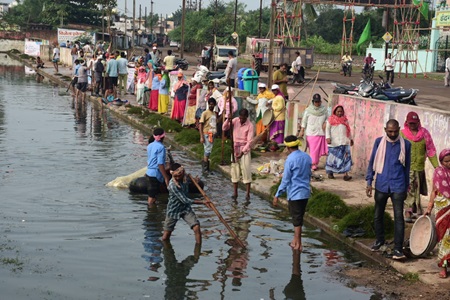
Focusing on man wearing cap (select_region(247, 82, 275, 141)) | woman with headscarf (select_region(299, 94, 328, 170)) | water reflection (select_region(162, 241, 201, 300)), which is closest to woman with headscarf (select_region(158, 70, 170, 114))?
man wearing cap (select_region(247, 82, 275, 141))

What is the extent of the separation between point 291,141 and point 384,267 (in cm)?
203

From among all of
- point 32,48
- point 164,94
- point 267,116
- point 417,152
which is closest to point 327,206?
point 417,152

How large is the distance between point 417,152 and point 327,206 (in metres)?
1.68

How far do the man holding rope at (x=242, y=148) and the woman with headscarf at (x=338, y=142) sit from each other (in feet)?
6.49

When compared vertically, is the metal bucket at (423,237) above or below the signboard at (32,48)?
below

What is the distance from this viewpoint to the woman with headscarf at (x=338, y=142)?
15531 millimetres

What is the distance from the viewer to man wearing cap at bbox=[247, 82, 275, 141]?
19.6m

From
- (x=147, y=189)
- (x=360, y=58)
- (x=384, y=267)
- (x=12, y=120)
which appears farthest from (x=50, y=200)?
(x=360, y=58)

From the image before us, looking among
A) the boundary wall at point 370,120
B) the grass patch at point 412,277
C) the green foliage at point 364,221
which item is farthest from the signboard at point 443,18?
the grass patch at point 412,277

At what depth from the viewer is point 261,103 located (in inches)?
774

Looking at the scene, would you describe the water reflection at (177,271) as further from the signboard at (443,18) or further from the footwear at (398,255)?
the signboard at (443,18)

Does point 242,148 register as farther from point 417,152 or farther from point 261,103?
point 261,103

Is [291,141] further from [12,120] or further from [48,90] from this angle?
[48,90]

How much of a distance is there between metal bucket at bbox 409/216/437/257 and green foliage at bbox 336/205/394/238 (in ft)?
3.35
